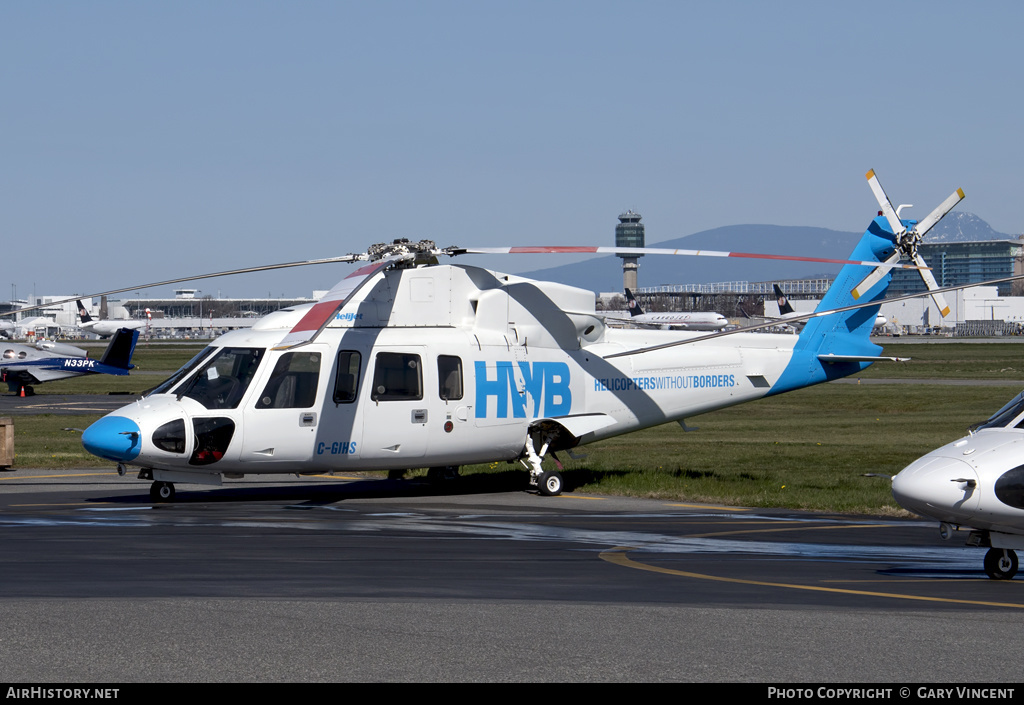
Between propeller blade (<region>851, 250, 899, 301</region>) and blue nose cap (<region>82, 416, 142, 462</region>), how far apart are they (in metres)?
12.5

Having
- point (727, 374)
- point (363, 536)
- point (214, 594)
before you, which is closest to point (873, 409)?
point (727, 374)

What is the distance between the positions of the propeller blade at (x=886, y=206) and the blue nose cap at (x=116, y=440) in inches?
501

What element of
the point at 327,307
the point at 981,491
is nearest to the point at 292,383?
the point at 327,307

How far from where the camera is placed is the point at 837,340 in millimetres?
21312

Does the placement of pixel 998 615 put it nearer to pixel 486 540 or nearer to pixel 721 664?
pixel 721 664

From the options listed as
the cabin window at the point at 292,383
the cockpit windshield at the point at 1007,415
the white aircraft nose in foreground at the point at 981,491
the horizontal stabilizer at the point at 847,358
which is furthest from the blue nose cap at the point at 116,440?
the horizontal stabilizer at the point at 847,358

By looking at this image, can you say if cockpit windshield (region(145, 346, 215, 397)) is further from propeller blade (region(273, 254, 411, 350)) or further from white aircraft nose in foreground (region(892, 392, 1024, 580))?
white aircraft nose in foreground (region(892, 392, 1024, 580))

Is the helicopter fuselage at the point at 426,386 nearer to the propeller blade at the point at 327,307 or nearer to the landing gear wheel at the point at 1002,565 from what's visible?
the propeller blade at the point at 327,307

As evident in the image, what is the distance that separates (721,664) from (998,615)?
3.04 metres

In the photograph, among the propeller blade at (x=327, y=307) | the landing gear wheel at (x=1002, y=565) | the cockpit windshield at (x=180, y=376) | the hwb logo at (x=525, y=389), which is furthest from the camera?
the hwb logo at (x=525, y=389)

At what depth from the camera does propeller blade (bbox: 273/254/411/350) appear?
1495 centimetres

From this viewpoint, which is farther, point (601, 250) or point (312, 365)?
point (312, 365)

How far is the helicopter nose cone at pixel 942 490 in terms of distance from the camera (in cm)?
1009
